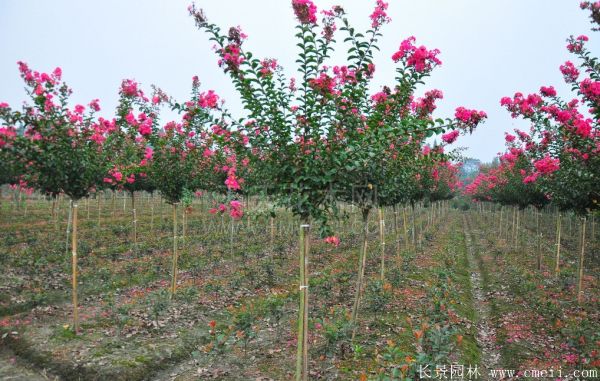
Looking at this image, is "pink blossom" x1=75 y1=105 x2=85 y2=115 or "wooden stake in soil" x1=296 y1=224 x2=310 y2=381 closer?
"wooden stake in soil" x1=296 y1=224 x2=310 y2=381

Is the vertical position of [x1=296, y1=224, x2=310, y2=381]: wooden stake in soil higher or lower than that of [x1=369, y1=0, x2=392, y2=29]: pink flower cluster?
lower

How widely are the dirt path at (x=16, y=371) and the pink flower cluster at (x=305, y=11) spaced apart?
7.56m

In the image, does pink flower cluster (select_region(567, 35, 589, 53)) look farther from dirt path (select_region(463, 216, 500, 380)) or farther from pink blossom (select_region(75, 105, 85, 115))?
pink blossom (select_region(75, 105, 85, 115))

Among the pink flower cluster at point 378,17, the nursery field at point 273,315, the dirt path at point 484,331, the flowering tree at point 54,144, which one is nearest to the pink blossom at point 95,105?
the flowering tree at point 54,144

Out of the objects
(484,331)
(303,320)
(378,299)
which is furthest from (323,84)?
(484,331)

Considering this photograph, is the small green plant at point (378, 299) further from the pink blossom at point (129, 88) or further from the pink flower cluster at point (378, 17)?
the pink blossom at point (129, 88)

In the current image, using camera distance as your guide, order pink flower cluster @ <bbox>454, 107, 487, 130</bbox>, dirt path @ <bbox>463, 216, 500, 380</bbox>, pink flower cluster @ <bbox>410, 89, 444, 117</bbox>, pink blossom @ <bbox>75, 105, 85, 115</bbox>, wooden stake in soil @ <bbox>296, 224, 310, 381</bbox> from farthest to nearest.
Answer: pink blossom @ <bbox>75, 105, 85, 115</bbox> < dirt path @ <bbox>463, 216, 500, 380</bbox> < pink flower cluster @ <bbox>410, 89, 444, 117</bbox> < wooden stake in soil @ <bbox>296, 224, 310, 381</bbox> < pink flower cluster @ <bbox>454, 107, 487, 130</bbox>

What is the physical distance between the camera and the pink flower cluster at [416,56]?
218 inches

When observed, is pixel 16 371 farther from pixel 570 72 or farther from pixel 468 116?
pixel 570 72

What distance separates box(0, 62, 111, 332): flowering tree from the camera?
7.97m

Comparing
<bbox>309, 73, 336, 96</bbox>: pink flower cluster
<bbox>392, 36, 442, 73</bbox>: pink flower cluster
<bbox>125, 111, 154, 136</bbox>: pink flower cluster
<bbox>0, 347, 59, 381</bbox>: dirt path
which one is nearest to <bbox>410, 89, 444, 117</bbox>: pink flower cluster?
Result: <bbox>392, 36, 442, 73</bbox>: pink flower cluster

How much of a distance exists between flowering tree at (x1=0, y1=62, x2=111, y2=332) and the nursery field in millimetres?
1511

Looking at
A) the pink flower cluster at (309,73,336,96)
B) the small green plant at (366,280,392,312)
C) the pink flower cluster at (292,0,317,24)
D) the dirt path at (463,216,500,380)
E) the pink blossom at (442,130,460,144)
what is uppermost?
the pink flower cluster at (292,0,317,24)

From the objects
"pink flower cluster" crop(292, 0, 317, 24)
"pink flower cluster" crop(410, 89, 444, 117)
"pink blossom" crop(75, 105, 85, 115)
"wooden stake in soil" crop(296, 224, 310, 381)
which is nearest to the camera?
"pink flower cluster" crop(292, 0, 317, 24)
